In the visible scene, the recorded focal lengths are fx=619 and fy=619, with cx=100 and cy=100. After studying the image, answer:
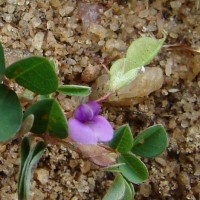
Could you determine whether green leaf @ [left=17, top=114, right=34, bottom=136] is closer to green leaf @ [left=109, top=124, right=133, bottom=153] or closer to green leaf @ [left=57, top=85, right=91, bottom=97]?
green leaf @ [left=57, top=85, right=91, bottom=97]

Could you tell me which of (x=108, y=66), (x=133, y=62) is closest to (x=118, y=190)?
(x=133, y=62)

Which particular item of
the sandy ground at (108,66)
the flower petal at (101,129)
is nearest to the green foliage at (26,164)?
the flower petal at (101,129)

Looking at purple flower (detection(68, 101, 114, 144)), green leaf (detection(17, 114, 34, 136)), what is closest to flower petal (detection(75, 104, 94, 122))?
purple flower (detection(68, 101, 114, 144))


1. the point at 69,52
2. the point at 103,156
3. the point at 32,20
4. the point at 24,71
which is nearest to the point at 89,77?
the point at 69,52

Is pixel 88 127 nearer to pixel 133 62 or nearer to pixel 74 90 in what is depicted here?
pixel 74 90

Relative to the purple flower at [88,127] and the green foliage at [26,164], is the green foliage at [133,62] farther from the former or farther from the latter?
the green foliage at [26,164]

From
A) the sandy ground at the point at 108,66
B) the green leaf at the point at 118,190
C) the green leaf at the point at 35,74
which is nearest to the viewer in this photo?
the green leaf at the point at 35,74
